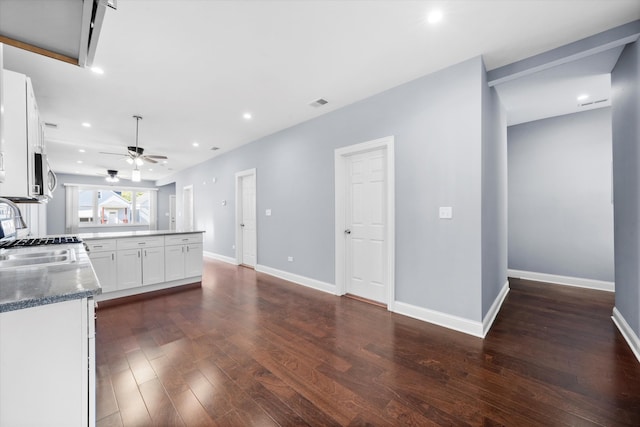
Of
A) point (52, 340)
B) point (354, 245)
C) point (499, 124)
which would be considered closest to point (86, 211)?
point (354, 245)

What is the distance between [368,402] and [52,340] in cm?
165

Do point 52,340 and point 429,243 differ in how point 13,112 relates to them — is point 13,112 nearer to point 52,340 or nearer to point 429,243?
point 52,340

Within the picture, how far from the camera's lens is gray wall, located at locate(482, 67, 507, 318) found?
2.63 meters

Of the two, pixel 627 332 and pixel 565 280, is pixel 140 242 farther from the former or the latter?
pixel 565 280

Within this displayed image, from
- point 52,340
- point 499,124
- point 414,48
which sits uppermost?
point 414,48

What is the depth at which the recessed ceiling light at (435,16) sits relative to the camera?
6.48 feet

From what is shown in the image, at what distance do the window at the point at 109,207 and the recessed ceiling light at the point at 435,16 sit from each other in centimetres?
1213

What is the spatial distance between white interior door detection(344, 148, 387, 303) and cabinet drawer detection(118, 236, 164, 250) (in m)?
→ 2.89

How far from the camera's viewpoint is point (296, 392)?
68.4 inches

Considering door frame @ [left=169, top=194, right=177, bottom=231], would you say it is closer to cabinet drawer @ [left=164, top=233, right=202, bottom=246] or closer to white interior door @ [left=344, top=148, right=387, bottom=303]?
cabinet drawer @ [left=164, top=233, right=202, bottom=246]

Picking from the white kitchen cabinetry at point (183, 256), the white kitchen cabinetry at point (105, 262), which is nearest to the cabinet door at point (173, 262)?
the white kitchen cabinetry at point (183, 256)

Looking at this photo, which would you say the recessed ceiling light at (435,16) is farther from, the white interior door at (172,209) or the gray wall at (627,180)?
the white interior door at (172,209)

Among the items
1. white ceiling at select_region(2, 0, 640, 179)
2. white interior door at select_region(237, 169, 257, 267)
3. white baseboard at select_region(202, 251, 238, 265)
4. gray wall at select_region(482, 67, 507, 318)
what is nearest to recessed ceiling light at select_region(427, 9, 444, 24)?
white ceiling at select_region(2, 0, 640, 179)

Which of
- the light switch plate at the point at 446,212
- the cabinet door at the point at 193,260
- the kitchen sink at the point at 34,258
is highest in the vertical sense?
the light switch plate at the point at 446,212
